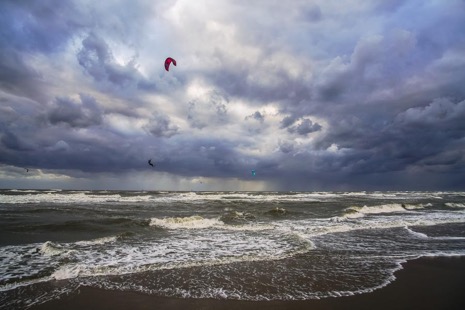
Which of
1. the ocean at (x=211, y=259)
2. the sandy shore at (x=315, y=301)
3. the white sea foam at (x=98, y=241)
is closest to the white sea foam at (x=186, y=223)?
the ocean at (x=211, y=259)

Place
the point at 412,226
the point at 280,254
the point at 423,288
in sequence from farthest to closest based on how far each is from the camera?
the point at 412,226, the point at 280,254, the point at 423,288

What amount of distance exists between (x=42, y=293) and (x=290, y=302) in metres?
5.23

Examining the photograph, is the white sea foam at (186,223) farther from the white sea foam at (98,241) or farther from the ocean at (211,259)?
the white sea foam at (98,241)

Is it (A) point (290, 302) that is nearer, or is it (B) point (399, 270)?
(A) point (290, 302)

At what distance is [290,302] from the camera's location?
6.11 meters

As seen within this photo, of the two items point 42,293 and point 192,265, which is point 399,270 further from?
point 42,293

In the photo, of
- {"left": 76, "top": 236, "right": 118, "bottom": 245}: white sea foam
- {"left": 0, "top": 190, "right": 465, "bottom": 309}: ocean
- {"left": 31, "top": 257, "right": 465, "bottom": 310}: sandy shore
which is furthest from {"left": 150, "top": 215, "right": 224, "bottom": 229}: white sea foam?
{"left": 31, "top": 257, "right": 465, "bottom": 310}: sandy shore

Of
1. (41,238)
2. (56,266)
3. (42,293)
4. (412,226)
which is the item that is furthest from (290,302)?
(412,226)

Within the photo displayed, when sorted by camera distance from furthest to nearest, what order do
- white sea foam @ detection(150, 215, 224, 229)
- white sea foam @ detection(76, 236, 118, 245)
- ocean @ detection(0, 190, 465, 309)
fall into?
white sea foam @ detection(150, 215, 224, 229) → white sea foam @ detection(76, 236, 118, 245) → ocean @ detection(0, 190, 465, 309)

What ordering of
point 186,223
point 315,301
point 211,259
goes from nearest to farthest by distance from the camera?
point 315,301 → point 211,259 → point 186,223

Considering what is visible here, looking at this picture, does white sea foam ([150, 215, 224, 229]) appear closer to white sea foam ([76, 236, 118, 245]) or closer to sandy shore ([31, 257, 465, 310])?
white sea foam ([76, 236, 118, 245])

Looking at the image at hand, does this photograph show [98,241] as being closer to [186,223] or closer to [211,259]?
[211,259]

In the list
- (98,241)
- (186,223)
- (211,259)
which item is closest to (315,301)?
(211,259)

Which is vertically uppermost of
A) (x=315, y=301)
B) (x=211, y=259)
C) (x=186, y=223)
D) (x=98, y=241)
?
(x=186, y=223)
